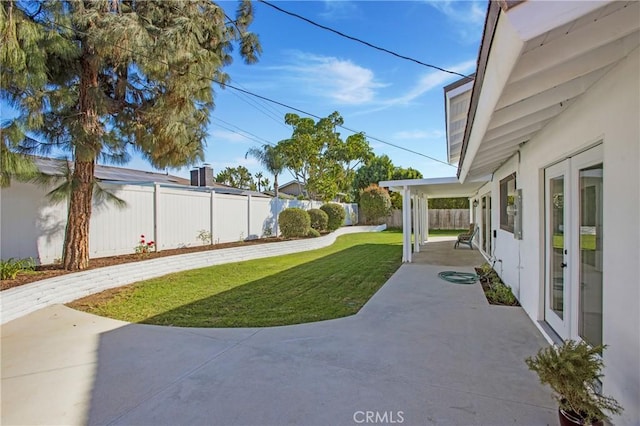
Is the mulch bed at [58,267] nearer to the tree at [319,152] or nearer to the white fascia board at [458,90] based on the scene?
the white fascia board at [458,90]

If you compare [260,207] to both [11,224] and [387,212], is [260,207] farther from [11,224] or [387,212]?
[387,212]

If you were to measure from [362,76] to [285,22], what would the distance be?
3.69m

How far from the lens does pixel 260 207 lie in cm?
1372

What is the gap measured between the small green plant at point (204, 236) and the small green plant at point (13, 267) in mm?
4407

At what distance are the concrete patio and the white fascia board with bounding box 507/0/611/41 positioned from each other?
2552 millimetres

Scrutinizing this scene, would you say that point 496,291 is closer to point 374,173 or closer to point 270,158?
point 270,158

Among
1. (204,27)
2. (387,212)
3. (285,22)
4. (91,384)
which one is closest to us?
(91,384)

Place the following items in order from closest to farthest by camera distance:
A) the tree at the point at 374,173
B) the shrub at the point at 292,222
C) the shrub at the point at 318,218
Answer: the shrub at the point at 292,222
the shrub at the point at 318,218
the tree at the point at 374,173

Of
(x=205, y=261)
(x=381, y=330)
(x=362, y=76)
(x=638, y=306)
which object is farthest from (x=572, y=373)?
(x=362, y=76)

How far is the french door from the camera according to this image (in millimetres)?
2906

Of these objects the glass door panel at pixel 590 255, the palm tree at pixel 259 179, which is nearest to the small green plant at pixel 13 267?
the glass door panel at pixel 590 255

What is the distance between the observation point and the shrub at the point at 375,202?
25.3 meters

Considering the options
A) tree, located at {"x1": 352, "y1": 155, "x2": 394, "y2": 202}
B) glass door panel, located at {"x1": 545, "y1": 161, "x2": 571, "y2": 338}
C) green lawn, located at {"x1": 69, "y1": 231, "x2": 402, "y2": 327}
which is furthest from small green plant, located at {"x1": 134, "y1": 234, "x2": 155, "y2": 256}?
tree, located at {"x1": 352, "y1": 155, "x2": 394, "y2": 202}

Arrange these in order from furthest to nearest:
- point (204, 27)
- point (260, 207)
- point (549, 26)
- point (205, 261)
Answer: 1. point (260, 207)
2. point (205, 261)
3. point (204, 27)
4. point (549, 26)
